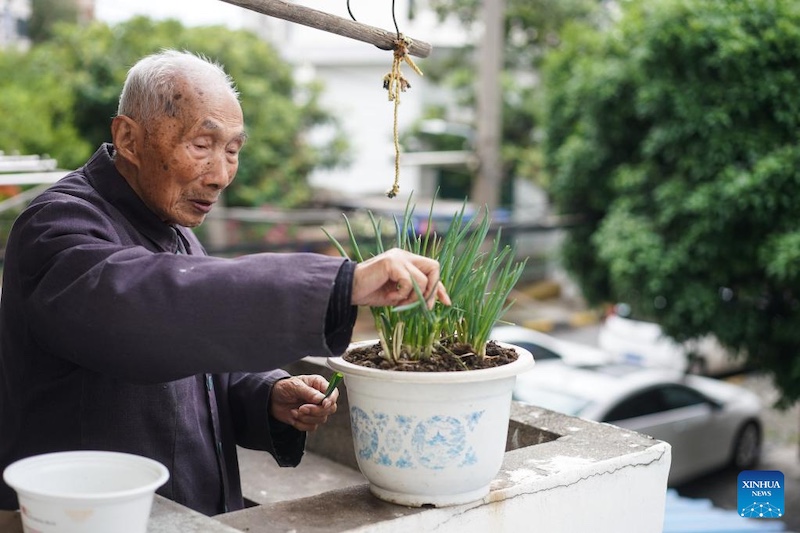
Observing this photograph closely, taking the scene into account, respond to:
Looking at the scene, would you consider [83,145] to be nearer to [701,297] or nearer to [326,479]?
[701,297]

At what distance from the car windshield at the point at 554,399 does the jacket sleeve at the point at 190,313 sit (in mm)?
6694

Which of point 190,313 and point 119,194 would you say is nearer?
point 190,313

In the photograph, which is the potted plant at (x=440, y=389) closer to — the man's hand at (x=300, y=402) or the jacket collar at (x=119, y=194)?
the man's hand at (x=300, y=402)

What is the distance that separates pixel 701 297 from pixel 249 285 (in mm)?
6140

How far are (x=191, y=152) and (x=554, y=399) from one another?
6718 millimetres

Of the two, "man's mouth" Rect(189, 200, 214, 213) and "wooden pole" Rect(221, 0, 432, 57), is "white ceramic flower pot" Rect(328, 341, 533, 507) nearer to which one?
"man's mouth" Rect(189, 200, 214, 213)

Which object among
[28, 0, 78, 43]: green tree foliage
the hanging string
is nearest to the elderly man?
the hanging string

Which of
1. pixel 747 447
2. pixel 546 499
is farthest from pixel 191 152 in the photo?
pixel 747 447

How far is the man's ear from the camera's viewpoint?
216 centimetres

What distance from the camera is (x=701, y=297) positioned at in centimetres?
724

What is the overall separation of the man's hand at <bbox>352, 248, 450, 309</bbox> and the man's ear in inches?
28.7

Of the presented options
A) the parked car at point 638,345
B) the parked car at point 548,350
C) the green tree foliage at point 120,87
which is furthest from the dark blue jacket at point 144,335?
the green tree foliage at point 120,87

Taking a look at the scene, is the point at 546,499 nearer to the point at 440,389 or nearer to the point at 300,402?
the point at 440,389

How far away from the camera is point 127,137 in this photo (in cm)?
219
